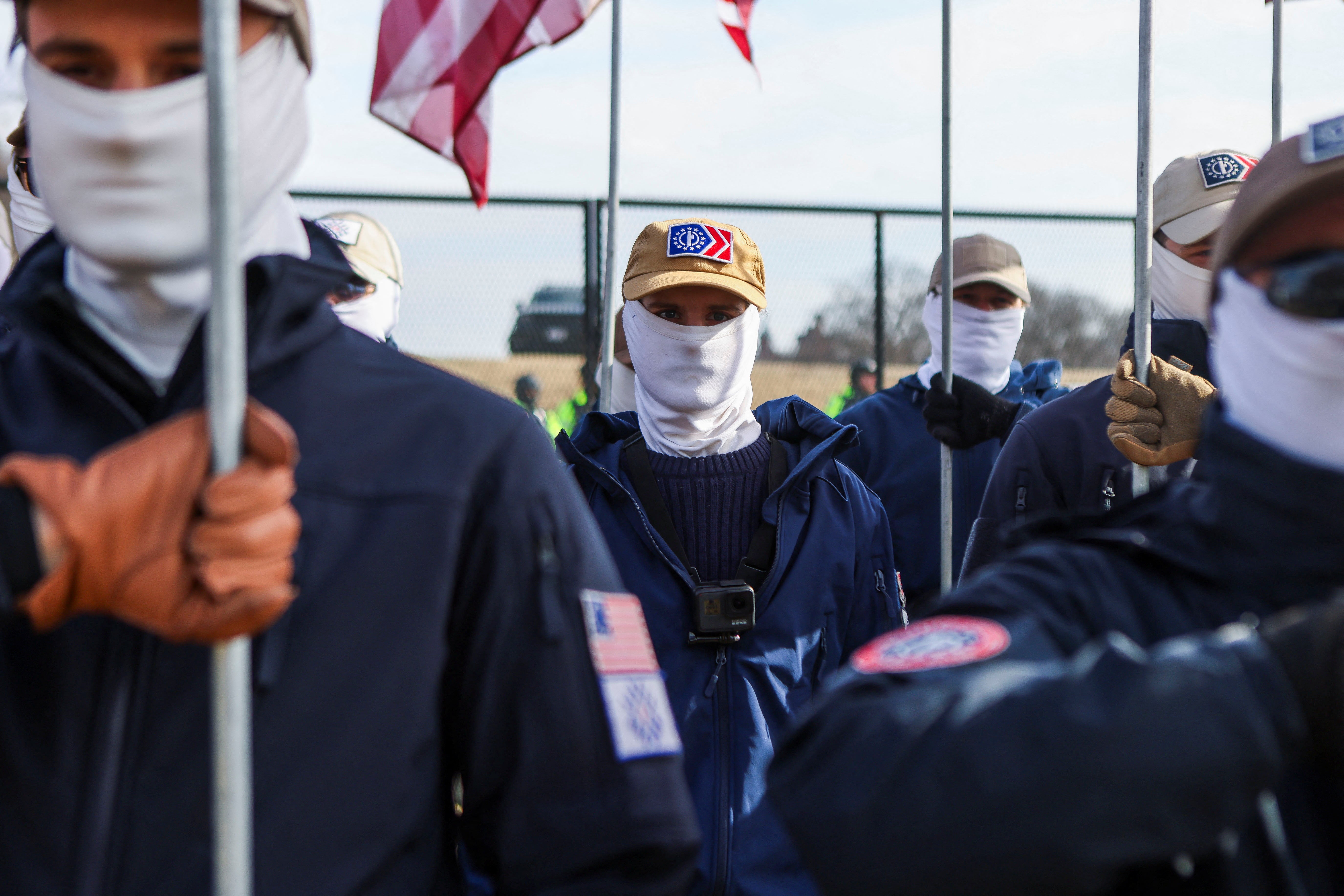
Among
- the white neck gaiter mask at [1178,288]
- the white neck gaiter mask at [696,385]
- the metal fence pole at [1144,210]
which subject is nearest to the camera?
the metal fence pole at [1144,210]

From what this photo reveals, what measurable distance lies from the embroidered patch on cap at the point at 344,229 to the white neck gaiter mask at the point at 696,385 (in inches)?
86.0

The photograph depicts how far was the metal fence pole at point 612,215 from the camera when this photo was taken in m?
4.23

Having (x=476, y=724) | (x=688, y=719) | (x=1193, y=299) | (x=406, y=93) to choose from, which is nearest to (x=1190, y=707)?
(x=476, y=724)

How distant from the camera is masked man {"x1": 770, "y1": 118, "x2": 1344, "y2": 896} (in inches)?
43.3

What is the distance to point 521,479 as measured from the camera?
1.48 metres

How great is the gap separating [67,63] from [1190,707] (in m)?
1.31

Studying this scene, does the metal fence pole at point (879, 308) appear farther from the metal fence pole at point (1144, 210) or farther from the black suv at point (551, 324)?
the metal fence pole at point (1144, 210)

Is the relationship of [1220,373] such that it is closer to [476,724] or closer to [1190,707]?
[1190,707]

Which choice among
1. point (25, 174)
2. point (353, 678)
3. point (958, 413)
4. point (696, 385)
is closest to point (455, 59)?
point (696, 385)

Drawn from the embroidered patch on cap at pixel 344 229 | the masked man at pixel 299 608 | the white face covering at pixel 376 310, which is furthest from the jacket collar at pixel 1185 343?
the embroidered patch on cap at pixel 344 229

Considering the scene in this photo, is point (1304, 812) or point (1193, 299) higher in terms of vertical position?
point (1193, 299)

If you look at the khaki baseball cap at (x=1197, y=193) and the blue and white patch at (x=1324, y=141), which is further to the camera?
the khaki baseball cap at (x=1197, y=193)

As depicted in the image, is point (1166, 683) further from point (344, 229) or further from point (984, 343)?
point (344, 229)

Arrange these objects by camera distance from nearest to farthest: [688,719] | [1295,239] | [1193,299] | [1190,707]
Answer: [1190,707] → [1295,239] → [688,719] → [1193,299]
